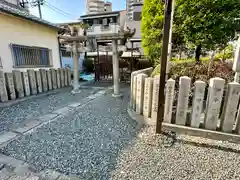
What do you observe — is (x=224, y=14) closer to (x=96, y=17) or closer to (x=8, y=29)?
(x=8, y=29)

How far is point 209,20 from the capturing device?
13.4ft

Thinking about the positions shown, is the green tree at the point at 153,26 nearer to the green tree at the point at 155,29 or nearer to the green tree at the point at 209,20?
the green tree at the point at 155,29

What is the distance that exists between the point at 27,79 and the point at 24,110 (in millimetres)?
1881

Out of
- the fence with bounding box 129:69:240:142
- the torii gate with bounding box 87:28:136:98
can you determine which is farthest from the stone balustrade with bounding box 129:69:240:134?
Answer: the torii gate with bounding box 87:28:136:98

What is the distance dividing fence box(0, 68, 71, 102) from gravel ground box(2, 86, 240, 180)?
9.93 feet

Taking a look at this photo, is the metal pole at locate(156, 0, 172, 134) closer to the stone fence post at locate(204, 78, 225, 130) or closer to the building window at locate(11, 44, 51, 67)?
the stone fence post at locate(204, 78, 225, 130)

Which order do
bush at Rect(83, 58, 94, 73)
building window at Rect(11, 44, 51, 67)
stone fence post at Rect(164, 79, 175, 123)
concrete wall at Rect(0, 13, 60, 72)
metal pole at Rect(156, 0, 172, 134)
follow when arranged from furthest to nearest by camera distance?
1. bush at Rect(83, 58, 94, 73)
2. building window at Rect(11, 44, 51, 67)
3. concrete wall at Rect(0, 13, 60, 72)
4. stone fence post at Rect(164, 79, 175, 123)
5. metal pole at Rect(156, 0, 172, 134)

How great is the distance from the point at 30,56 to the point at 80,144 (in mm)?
6249

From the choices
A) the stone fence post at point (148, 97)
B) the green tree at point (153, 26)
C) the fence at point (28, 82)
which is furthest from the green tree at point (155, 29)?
the fence at point (28, 82)

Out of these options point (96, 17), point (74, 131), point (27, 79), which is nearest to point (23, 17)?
point (27, 79)

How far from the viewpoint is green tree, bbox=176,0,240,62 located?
389cm

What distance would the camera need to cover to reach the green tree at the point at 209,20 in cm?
389

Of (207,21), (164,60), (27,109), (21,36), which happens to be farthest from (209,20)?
(21,36)

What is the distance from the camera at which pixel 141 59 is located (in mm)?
10695
